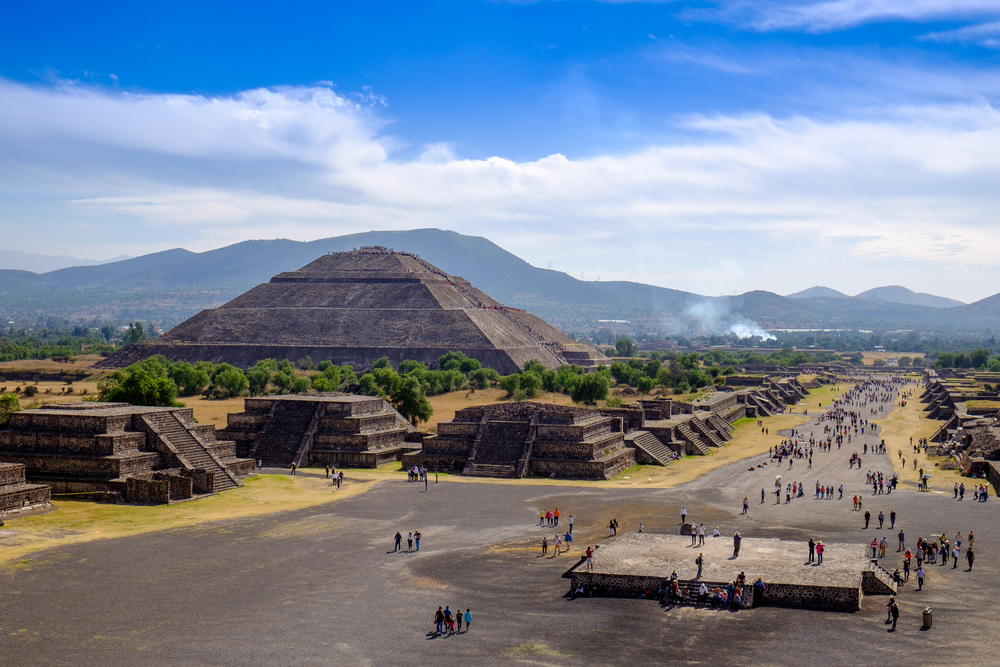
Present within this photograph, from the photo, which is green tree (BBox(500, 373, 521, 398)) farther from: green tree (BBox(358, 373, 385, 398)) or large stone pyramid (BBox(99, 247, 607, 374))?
large stone pyramid (BBox(99, 247, 607, 374))

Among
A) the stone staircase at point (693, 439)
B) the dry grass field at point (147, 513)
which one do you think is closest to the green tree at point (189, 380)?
the dry grass field at point (147, 513)

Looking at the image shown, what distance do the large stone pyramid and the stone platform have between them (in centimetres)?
9788

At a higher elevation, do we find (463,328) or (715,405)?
(463,328)

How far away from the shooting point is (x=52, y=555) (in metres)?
31.1

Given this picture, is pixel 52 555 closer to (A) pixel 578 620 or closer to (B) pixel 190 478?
(B) pixel 190 478

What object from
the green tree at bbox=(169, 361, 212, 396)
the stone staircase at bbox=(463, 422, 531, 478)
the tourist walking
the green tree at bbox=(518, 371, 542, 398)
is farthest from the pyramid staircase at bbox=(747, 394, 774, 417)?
the tourist walking

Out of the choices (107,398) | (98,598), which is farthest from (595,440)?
(107,398)

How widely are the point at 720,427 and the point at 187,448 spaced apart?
141 ft

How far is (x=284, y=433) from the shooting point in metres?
56.1

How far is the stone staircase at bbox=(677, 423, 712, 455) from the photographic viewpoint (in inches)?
2473

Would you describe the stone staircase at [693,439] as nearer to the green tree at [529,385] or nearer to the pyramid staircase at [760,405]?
the green tree at [529,385]

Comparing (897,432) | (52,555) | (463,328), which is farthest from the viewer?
(463,328)

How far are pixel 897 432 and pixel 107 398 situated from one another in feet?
206

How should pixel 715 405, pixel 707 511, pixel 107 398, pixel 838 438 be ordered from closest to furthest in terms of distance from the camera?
pixel 707 511 < pixel 107 398 < pixel 838 438 < pixel 715 405
